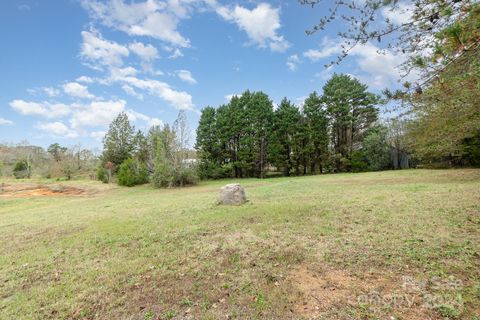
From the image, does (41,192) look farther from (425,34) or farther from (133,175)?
(425,34)

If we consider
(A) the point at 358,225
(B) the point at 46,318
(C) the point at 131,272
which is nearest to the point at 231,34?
(A) the point at 358,225

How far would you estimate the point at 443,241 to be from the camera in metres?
3.96

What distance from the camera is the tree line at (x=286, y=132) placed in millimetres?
24375

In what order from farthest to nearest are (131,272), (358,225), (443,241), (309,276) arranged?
(358,225) → (443,241) → (131,272) → (309,276)

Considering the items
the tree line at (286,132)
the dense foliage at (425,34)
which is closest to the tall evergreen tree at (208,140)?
the tree line at (286,132)

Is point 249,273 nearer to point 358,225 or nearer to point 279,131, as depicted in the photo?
point 358,225

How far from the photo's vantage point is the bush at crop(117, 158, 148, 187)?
71.5 feet

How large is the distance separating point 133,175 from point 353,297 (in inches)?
870

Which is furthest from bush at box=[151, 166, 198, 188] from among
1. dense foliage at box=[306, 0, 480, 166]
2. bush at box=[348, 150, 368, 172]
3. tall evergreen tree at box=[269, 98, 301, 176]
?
dense foliage at box=[306, 0, 480, 166]

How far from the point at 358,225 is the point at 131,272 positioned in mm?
4426

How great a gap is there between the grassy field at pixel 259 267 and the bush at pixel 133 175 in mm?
15782

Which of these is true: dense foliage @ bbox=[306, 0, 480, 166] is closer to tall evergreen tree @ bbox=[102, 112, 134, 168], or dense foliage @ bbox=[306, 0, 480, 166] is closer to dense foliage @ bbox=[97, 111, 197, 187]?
dense foliage @ bbox=[97, 111, 197, 187]

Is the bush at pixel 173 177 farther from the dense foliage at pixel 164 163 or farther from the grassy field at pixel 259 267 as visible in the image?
the grassy field at pixel 259 267

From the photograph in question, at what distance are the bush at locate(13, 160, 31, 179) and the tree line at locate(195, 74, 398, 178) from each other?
30535 mm
